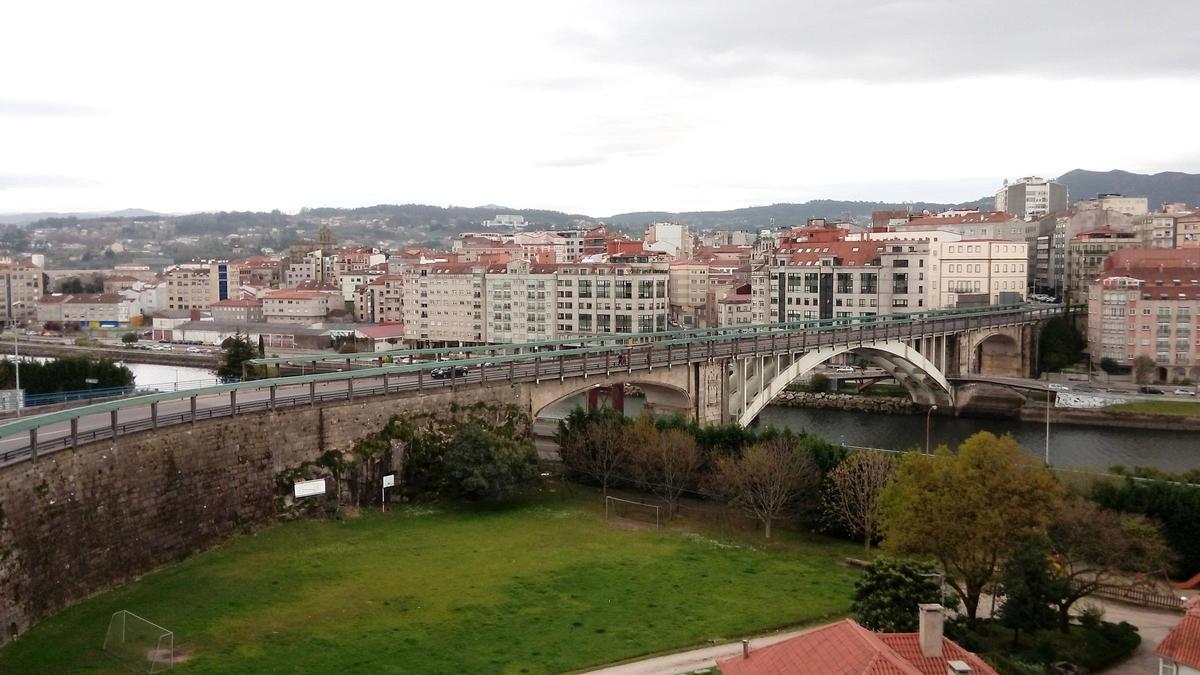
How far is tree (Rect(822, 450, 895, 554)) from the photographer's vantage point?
71.3 feet

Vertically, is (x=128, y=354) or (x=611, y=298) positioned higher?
(x=611, y=298)

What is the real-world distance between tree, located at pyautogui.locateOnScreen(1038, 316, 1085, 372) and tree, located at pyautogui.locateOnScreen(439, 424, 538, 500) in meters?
41.3

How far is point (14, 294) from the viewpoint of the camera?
4050 inches

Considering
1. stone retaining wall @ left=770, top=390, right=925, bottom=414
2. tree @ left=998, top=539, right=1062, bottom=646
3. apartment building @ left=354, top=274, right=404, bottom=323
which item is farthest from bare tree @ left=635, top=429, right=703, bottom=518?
apartment building @ left=354, top=274, right=404, bottom=323

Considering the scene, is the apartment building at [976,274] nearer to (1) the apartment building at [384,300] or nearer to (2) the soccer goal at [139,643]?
(1) the apartment building at [384,300]

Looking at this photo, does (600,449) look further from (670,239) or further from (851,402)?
(670,239)

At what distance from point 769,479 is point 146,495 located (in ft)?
43.7

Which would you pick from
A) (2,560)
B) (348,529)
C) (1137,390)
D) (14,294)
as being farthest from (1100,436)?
(14,294)

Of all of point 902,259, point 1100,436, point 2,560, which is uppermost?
point 902,259

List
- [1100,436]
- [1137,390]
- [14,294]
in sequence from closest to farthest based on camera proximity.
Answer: [1100,436] → [1137,390] → [14,294]

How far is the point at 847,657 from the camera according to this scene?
1074 cm

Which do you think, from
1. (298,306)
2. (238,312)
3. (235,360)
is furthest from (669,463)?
(238,312)

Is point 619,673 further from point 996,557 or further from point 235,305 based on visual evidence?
point 235,305

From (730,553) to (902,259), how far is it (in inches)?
1713
